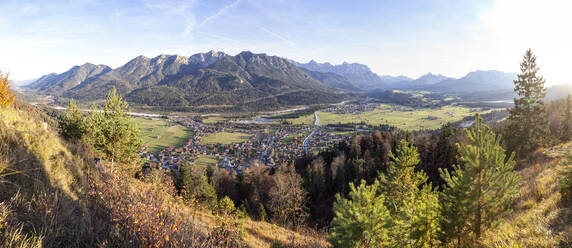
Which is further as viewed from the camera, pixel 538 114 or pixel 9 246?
pixel 538 114

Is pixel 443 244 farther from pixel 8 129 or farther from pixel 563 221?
pixel 8 129

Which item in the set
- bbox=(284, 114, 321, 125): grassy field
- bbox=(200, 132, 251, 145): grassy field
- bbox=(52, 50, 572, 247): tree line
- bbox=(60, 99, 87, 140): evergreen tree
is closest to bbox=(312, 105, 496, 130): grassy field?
bbox=(284, 114, 321, 125): grassy field

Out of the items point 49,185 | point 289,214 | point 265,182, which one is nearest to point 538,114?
point 289,214

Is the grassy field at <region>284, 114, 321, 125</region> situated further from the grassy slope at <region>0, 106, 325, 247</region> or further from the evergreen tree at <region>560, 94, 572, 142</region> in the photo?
the grassy slope at <region>0, 106, 325, 247</region>

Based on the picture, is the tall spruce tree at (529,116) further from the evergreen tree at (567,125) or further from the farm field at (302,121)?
the farm field at (302,121)

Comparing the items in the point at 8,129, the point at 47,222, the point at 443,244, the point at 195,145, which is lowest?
the point at 195,145

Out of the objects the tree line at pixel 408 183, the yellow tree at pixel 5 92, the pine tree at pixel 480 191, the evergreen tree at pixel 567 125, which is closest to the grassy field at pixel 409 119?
the tree line at pixel 408 183
